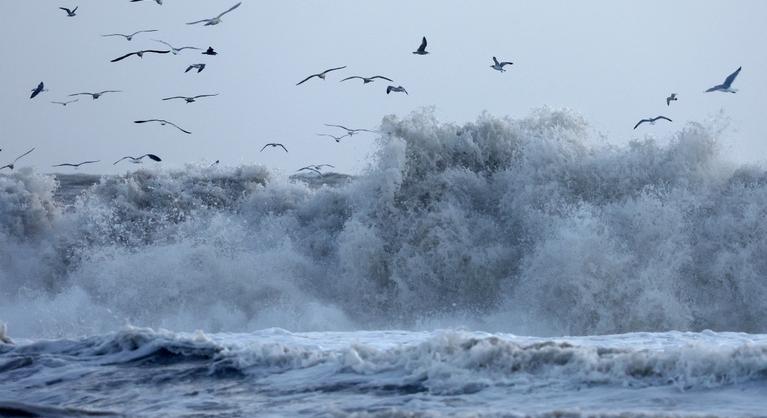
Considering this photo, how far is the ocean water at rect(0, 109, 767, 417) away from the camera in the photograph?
8.82 m

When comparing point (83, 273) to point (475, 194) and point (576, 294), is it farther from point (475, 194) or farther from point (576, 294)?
point (576, 294)

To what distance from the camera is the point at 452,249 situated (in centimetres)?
1543

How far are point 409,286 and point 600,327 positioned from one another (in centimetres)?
313

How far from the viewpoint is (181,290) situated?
15.8 meters

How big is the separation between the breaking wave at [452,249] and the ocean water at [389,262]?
32mm

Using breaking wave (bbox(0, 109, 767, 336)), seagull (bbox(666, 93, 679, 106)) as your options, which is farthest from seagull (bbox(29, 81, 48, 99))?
seagull (bbox(666, 93, 679, 106))

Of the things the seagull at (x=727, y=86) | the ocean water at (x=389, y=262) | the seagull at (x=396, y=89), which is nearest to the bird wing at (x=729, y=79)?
the seagull at (x=727, y=86)

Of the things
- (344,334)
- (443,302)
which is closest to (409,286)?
(443,302)

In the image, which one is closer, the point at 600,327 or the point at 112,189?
the point at 600,327

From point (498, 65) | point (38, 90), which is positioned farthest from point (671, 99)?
point (38, 90)

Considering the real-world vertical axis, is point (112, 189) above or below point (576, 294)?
above

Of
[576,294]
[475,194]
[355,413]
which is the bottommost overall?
[355,413]

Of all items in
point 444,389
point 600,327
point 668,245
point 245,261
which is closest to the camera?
point 444,389

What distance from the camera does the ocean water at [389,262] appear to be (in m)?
8.82
